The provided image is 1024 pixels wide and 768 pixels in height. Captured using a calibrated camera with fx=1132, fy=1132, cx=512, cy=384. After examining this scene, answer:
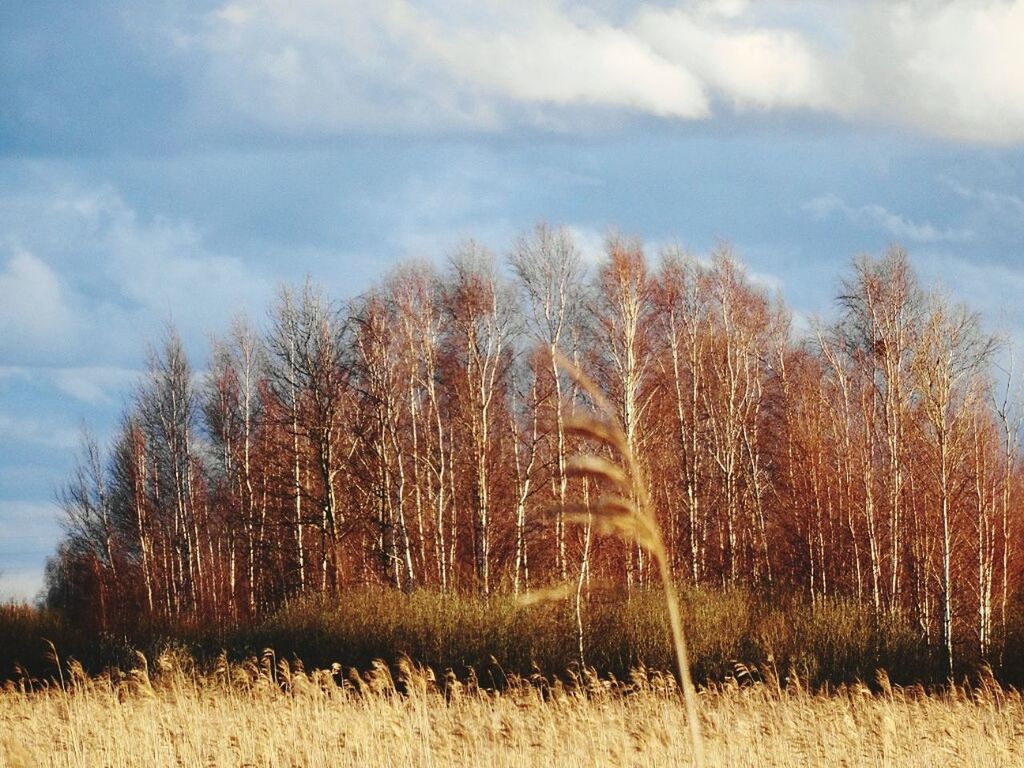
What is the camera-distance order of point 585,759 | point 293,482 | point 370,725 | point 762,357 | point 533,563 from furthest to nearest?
point 762,357
point 293,482
point 533,563
point 370,725
point 585,759

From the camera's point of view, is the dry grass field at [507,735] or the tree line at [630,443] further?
the tree line at [630,443]

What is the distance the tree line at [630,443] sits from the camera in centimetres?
2911

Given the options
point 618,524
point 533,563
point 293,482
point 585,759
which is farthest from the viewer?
point 293,482

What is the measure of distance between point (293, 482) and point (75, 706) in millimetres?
17974

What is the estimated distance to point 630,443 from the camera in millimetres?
28703

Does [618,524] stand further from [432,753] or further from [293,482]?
[293,482]

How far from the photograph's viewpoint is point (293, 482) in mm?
35219

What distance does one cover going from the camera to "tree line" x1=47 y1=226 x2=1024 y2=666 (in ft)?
95.5

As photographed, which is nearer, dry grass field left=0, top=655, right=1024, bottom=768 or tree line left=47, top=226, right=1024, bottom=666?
dry grass field left=0, top=655, right=1024, bottom=768

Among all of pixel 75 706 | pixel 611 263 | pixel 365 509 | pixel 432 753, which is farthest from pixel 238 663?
pixel 611 263

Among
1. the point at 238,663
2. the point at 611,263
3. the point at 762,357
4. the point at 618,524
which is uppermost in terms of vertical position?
the point at 611,263

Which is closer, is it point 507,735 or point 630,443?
point 507,735

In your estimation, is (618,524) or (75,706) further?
(75,706)

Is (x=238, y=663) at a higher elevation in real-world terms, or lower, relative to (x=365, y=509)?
lower
